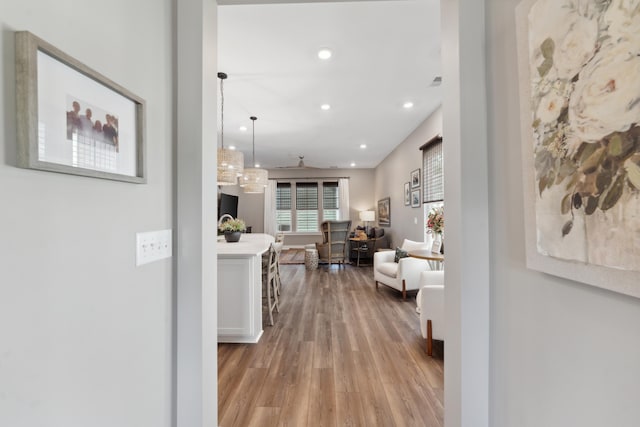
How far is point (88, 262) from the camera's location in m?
0.78

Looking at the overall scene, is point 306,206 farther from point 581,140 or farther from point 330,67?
point 581,140

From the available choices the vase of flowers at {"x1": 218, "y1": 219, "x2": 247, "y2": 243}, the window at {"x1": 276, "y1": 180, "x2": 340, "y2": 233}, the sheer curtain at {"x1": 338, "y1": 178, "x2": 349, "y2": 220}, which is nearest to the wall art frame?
the vase of flowers at {"x1": 218, "y1": 219, "x2": 247, "y2": 243}

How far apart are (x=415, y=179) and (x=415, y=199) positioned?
0.38m

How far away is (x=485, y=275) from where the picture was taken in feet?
3.65

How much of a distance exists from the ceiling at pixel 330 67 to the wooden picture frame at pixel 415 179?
811mm

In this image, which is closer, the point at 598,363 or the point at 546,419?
the point at 598,363

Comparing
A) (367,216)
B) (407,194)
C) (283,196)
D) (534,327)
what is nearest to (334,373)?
(534,327)

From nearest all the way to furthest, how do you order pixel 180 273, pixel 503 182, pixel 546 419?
pixel 546 419
pixel 503 182
pixel 180 273

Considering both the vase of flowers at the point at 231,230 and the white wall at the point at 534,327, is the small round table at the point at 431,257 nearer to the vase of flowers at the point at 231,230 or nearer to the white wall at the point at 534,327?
the white wall at the point at 534,327

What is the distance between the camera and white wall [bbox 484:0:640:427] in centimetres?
65

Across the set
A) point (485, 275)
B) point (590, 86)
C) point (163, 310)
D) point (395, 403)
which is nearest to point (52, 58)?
point (163, 310)

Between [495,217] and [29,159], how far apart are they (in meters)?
1.46

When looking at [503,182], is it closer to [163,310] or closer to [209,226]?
[209,226]

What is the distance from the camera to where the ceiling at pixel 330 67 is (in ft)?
6.93
